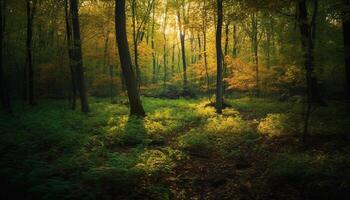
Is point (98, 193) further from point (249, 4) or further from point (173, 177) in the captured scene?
point (249, 4)

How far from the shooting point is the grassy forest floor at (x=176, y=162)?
6.17 m

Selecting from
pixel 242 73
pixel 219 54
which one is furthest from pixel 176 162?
pixel 242 73

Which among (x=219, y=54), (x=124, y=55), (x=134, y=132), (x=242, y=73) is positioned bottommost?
(x=134, y=132)

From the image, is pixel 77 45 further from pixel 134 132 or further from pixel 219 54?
pixel 134 132

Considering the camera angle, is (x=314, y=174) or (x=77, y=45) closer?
(x=314, y=174)

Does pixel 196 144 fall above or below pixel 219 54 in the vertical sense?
below

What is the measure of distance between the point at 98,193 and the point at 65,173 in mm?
1742

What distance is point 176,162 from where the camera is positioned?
8.84m

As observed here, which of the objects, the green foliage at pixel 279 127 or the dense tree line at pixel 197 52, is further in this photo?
the dense tree line at pixel 197 52

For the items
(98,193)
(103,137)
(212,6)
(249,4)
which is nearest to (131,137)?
(103,137)

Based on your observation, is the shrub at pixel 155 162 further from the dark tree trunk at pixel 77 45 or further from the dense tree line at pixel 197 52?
the dark tree trunk at pixel 77 45

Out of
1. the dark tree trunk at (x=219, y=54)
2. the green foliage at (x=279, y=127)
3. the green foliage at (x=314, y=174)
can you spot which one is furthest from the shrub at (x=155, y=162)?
the dark tree trunk at (x=219, y=54)

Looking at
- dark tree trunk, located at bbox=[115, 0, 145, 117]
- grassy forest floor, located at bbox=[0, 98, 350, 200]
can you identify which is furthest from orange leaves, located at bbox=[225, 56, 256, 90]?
grassy forest floor, located at bbox=[0, 98, 350, 200]

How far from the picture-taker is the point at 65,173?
7.32 meters
